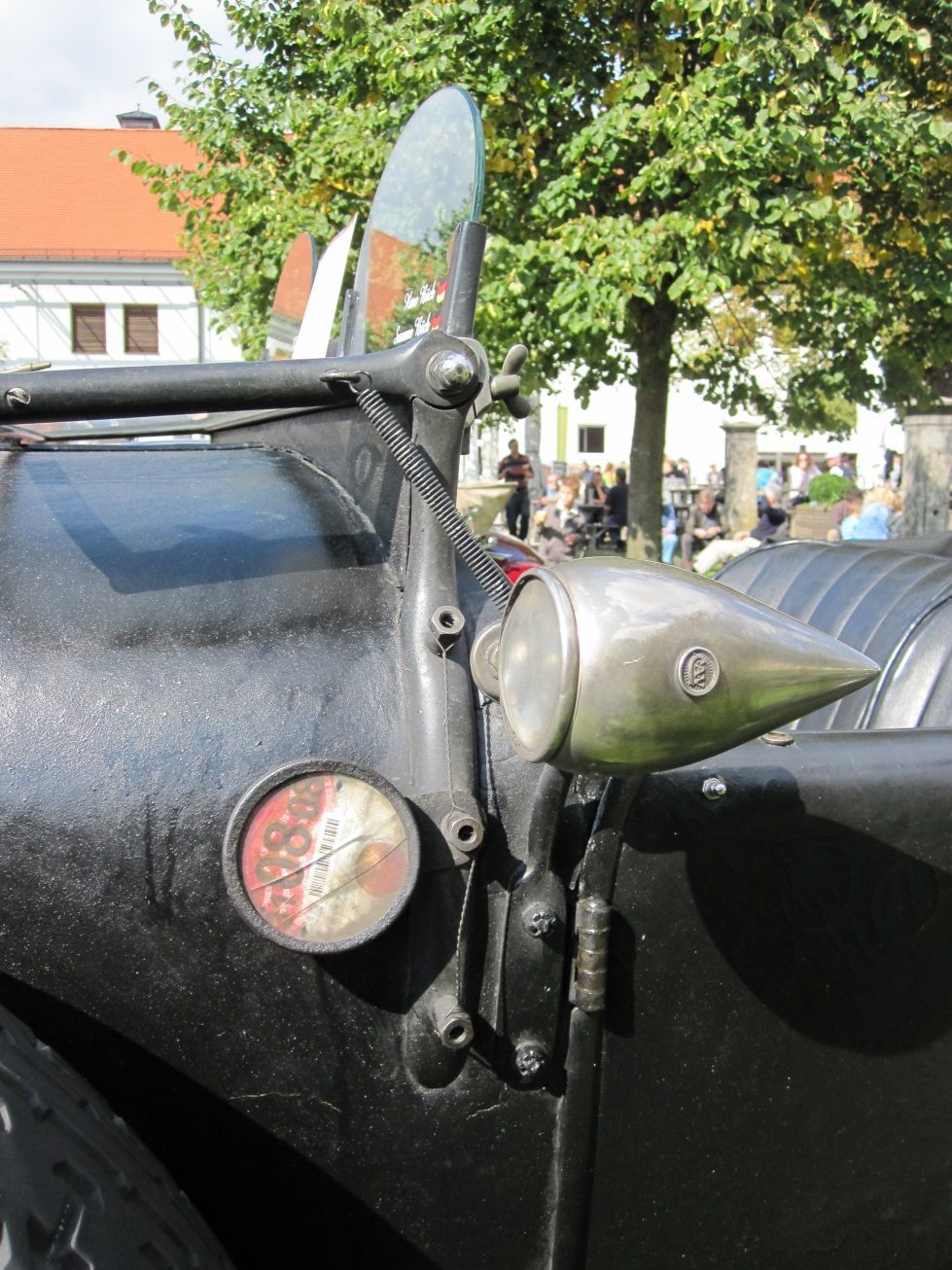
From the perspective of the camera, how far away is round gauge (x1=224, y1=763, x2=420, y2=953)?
4.13ft

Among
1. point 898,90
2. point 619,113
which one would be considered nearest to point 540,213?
point 619,113

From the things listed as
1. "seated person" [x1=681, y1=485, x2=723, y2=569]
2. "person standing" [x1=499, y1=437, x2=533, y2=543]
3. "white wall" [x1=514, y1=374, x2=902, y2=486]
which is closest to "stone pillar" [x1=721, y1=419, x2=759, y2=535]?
"seated person" [x1=681, y1=485, x2=723, y2=569]

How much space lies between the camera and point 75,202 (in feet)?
137

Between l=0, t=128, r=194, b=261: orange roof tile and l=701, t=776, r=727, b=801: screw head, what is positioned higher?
l=0, t=128, r=194, b=261: orange roof tile

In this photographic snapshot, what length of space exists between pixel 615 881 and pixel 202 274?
10.5m

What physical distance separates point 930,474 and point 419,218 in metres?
9.61

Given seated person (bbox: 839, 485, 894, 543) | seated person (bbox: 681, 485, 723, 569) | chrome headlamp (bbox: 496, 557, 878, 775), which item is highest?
chrome headlamp (bbox: 496, 557, 878, 775)

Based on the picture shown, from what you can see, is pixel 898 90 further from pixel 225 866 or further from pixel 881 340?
pixel 225 866

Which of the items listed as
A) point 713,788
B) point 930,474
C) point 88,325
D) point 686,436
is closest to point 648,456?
point 930,474

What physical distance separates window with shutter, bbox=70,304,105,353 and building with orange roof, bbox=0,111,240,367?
29 mm

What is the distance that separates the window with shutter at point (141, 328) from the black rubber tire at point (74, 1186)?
39177 millimetres

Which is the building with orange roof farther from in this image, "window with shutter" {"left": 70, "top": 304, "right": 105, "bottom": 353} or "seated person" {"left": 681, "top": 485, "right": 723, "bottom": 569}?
"seated person" {"left": 681, "top": 485, "right": 723, "bottom": 569}

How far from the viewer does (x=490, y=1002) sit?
136 centimetres

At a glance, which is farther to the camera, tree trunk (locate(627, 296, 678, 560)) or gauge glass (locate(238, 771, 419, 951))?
tree trunk (locate(627, 296, 678, 560))
